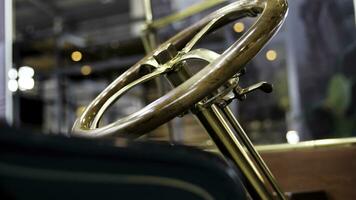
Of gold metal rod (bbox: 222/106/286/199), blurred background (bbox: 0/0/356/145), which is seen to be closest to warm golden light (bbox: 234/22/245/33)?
blurred background (bbox: 0/0/356/145)

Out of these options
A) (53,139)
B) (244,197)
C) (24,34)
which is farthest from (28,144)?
(24,34)

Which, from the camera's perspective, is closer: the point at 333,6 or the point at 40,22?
the point at 333,6

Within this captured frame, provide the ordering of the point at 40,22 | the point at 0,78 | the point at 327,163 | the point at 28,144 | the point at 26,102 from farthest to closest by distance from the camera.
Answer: the point at 40,22 < the point at 26,102 < the point at 0,78 < the point at 327,163 < the point at 28,144

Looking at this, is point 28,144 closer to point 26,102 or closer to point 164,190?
point 164,190

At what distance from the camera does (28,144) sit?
271 mm

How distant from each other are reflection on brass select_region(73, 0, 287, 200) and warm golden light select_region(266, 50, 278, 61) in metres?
1.13

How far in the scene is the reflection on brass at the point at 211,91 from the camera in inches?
18.9

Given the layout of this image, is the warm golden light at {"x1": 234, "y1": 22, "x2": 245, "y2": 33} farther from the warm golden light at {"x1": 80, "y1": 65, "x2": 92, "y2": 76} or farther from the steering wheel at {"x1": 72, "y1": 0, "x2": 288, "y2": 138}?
the warm golden light at {"x1": 80, "y1": 65, "x2": 92, "y2": 76}

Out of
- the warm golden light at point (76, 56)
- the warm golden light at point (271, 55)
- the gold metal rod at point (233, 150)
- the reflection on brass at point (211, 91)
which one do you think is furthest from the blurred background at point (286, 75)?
the warm golden light at point (76, 56)

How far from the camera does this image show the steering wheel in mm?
477

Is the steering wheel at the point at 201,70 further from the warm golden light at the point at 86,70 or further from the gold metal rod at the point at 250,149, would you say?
the warm golden light at the point at 86,70

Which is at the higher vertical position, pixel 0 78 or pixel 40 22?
pixel 40 22

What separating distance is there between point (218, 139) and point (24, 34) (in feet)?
10.9

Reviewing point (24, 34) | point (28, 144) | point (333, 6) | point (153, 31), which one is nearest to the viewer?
point (28, 144)
